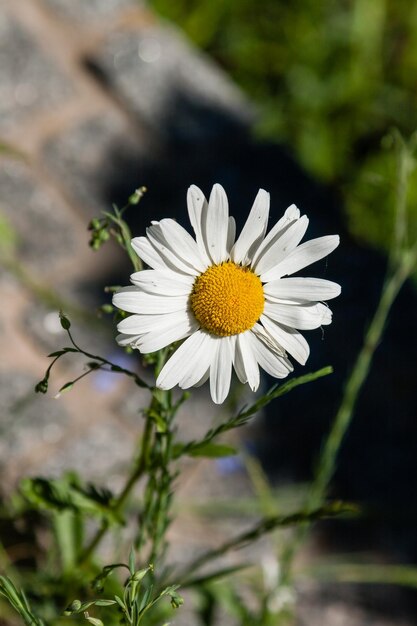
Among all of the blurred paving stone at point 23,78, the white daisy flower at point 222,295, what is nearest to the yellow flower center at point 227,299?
the white daisy flower at point 222,295

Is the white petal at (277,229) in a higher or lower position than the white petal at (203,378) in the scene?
higher

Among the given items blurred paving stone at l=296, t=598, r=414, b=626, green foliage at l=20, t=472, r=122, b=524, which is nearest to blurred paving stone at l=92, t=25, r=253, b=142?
blurred paving stone at l=296, t=598, r=414, b=626

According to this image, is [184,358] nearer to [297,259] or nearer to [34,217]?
[297,259]

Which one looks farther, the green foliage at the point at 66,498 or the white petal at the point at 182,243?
the green foliage at the point at 66,498

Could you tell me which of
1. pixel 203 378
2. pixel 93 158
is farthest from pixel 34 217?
pixel 203 378

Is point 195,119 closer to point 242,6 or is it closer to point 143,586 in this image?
point 242,6

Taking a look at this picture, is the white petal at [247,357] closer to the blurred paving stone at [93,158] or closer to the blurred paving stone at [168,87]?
the blurred paving stone at [93,158]

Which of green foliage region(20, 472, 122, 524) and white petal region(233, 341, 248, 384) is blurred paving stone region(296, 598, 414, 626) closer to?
green foliage region(20, 472, 122, 524)
